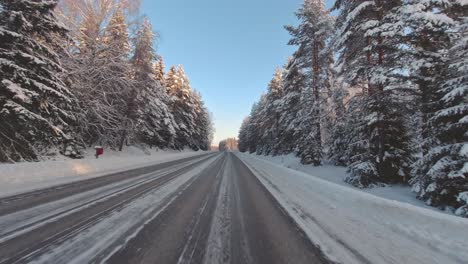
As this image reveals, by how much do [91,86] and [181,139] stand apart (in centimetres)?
2771

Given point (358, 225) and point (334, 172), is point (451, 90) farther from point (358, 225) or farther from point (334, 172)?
point (334, 172)

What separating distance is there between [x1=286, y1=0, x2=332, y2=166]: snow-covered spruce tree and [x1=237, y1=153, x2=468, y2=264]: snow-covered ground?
37.0 ft

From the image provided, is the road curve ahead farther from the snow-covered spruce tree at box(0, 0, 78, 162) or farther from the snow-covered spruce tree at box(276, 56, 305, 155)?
the snow-covered spruce tree at box(276, 56, 305, 155)

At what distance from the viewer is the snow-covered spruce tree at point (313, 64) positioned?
55.8ft

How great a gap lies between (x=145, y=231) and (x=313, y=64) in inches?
727

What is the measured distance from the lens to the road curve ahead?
109 inches

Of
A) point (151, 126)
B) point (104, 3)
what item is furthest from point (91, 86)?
point (151, 126)

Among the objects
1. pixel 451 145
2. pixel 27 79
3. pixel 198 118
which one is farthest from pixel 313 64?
pixel 198 118

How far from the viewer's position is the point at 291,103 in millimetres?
24000

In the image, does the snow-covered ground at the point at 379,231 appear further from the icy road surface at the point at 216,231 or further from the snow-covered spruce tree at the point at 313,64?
the snow-covered spruce tree at the point at 313,64

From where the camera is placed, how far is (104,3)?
48.7 ft

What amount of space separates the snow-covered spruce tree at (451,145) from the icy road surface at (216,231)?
3.02 m

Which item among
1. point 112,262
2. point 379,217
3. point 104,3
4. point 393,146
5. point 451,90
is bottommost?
point 112,262

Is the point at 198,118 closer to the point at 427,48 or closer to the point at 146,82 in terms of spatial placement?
the point at 146,82
